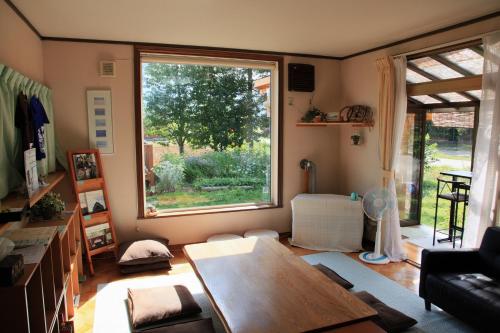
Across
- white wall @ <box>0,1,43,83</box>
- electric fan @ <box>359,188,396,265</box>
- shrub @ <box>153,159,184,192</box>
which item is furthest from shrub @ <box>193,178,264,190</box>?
white wall @ <box>0,1,43,83</box>

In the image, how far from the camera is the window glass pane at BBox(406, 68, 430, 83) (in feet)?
12.8

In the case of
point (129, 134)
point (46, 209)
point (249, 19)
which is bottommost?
point (46, 209)

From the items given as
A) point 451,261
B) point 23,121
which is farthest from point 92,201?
point 451,261

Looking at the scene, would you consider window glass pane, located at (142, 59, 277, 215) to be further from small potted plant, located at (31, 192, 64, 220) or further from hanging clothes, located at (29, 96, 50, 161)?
small potted plant, located at (31, 192, 64, 220)

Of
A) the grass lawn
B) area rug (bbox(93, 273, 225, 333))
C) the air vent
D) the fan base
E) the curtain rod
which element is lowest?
area rug (bbox(93, 273, 225, 333))

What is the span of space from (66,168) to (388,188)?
3.62m

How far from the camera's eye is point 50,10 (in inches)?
116

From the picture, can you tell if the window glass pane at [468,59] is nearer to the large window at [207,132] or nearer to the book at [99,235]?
the large window at [207,132]

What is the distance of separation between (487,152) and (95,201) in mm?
3860

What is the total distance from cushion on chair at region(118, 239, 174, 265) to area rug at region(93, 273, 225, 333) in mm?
201

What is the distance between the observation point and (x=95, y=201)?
392cm

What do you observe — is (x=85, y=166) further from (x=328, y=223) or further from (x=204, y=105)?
(x=328, y=223)

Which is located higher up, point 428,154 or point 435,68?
point 435,68

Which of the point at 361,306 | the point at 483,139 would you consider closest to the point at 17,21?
the point at 361,306
